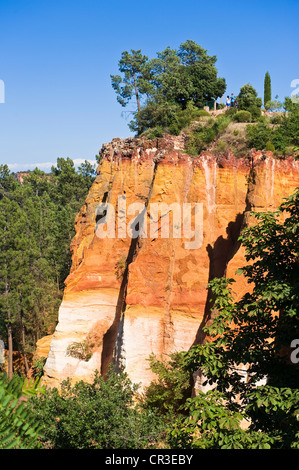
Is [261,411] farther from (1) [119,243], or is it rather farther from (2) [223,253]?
(1) [119,243]

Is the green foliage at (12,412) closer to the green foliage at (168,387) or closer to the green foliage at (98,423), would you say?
the green foliage at (98,423)

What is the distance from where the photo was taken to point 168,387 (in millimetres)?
15656

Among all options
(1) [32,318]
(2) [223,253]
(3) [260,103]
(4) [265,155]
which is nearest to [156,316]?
(2) [223,253]

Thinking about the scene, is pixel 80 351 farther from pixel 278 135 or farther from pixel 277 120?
pixel 277 120

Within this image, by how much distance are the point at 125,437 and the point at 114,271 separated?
33.5 ft

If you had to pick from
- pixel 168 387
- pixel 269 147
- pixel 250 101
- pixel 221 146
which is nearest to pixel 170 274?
pixel 168 387

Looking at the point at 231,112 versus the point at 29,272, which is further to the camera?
the point at 231,112

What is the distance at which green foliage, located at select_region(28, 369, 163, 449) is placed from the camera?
11.3 m

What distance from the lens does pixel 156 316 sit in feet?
55.2

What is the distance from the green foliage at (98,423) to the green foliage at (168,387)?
8.08ft

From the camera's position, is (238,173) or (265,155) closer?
(265,155)

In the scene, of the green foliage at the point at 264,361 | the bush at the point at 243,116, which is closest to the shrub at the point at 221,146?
the bush at the point at 243,116

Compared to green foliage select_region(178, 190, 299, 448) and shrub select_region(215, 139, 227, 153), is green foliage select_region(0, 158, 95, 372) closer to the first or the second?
shrub select_region(215, 139, 227, 153)

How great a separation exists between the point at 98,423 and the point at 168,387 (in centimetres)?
473
